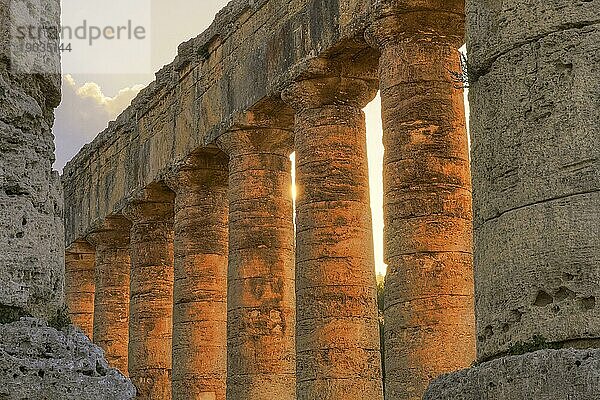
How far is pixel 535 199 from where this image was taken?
755 centimetres

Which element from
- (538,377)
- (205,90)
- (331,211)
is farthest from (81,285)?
(538,377)

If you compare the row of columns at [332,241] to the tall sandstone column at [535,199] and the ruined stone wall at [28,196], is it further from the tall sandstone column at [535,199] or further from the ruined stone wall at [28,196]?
the ruined stone wall at [28,196]

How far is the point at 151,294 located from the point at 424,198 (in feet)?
47.0

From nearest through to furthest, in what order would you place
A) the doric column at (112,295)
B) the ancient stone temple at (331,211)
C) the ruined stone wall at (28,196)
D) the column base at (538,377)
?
the ruined stone wall at (28,196) → the column base at (538,377) → the ancient stone temple at (331,211) → the doric column at (112,295)

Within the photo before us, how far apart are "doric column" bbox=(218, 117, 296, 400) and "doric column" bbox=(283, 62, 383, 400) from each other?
8.63 ft

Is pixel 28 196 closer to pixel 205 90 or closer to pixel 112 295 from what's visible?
pixel 205 90

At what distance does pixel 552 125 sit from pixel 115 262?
2840 cm

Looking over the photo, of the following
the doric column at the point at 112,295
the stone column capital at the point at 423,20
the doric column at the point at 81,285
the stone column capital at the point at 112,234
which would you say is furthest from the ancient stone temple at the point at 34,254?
the doric column at the point at 81,285

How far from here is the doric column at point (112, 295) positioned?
1362 inches

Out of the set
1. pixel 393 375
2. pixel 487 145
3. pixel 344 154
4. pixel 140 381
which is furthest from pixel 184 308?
pixel 487 145

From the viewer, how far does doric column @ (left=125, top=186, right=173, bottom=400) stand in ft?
100

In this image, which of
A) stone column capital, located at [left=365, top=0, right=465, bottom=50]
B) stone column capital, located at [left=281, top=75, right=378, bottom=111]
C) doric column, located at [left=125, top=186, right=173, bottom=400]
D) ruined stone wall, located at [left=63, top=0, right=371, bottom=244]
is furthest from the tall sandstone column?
doric column, located at [left=125, top=186, right=173, bottom=400]

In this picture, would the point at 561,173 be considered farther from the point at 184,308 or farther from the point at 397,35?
the point at 184,308

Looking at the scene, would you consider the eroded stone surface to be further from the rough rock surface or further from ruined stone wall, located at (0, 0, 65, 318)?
ruined stone wall, located at (0, 0, 65, 318)
